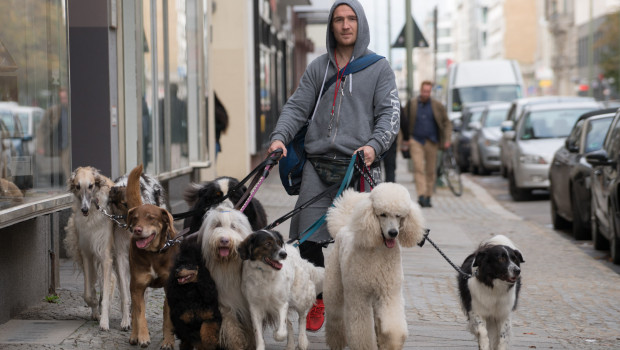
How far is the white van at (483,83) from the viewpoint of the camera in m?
39.1

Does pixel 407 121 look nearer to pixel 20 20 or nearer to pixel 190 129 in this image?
pixel 190 129

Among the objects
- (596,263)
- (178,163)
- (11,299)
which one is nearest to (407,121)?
(178,163)

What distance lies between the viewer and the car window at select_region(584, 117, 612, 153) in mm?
15359

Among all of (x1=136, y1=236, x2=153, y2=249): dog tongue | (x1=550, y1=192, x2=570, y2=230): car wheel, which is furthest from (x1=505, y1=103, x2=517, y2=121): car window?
(x1=136, y1=236, x2=153, y2=249): dog tongue

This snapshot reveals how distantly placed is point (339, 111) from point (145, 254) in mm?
1553

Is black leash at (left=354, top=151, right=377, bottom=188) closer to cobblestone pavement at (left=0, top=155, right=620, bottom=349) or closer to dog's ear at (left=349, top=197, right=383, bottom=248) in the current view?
dog's ear at (left=349, top=197, right=383, bottom=248)

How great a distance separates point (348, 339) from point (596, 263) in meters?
6.87

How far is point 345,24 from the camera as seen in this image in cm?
700

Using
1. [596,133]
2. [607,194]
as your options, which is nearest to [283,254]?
[607,194]

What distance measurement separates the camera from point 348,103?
23.2 ft

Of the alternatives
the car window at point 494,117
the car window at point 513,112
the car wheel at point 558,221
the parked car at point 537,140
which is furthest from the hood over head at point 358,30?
the car window at point 494,117

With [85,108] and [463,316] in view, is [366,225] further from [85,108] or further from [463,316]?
[85,108]

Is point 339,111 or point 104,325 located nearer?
point 339,111

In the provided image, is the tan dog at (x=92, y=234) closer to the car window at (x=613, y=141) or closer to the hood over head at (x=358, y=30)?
the hood over head at (x=358, y=30)
